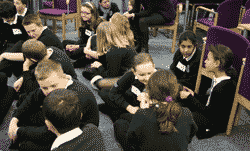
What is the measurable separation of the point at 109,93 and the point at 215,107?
0.85 meters

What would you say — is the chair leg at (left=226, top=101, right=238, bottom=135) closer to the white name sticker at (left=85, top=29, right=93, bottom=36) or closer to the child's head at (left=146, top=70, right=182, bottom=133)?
the child's head at (left=146, top=70, right=182, bottom=133)

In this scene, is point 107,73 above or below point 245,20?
below

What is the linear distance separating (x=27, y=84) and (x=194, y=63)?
1.63 m

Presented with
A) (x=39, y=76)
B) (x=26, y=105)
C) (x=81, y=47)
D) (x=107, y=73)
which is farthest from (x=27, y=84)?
(x=81, y=47)

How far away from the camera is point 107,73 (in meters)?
2.39

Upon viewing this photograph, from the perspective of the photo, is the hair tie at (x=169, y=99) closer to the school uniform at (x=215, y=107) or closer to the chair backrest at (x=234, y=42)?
the school uniform at (x=215, y=107)

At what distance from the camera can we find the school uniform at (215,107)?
68.8 inches

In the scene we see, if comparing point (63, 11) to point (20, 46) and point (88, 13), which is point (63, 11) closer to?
point (88, 13)

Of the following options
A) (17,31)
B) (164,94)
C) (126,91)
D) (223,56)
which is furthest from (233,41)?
(17,31)

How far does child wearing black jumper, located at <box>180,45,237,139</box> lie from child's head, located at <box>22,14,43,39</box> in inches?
60.4

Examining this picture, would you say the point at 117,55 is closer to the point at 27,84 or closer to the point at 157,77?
the point at 27,84

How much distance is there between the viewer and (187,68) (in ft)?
7.77

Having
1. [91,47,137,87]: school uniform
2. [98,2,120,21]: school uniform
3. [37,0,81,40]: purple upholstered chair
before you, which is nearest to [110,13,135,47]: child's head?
[91,47,137,87]: school uniform

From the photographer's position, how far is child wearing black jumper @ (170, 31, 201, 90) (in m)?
2.25
